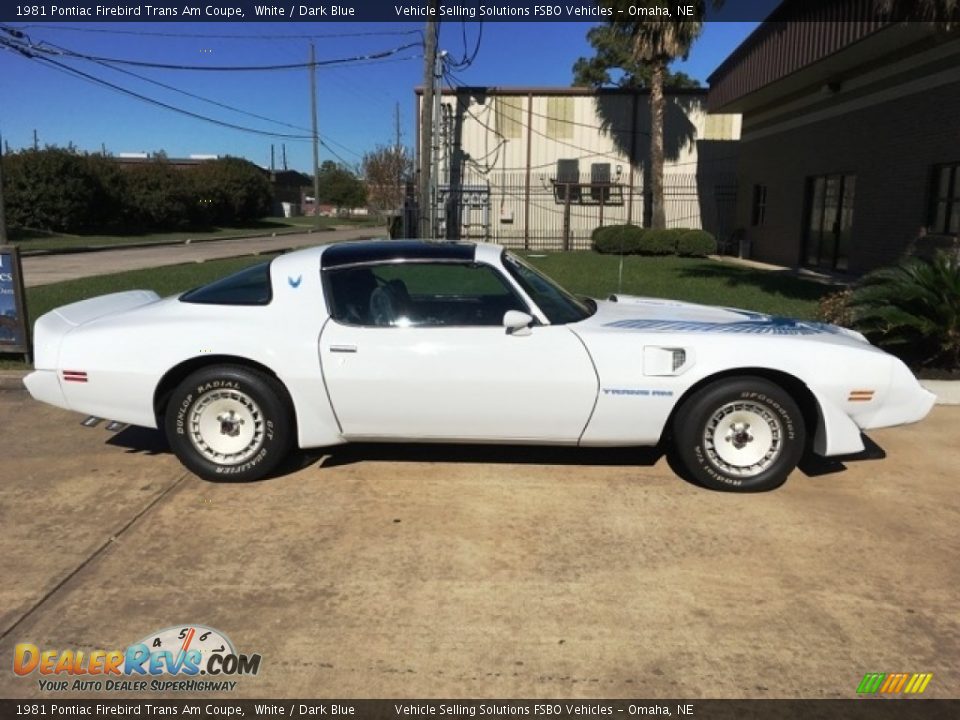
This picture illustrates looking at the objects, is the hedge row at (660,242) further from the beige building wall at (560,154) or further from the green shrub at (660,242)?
the beige building wall at (560,154)

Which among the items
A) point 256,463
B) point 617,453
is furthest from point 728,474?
point 256,463

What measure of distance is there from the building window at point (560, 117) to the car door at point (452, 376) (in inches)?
1017

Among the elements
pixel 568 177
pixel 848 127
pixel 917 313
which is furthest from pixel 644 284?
pixel 568 177

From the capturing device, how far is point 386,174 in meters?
56.7

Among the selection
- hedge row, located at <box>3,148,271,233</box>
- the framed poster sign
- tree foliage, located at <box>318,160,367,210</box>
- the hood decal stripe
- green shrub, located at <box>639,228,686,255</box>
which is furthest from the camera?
tree foliage, located at <box>318,160,367,210</box>

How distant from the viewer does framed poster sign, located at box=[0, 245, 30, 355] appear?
7.08 m

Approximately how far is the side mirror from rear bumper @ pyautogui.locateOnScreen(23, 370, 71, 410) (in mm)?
2623

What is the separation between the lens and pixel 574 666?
2.68 meters

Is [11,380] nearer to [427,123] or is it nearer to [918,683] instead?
[918,683]

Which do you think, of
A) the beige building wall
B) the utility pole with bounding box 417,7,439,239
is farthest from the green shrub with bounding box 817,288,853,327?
the beige building wall

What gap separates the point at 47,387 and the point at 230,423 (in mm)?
1117

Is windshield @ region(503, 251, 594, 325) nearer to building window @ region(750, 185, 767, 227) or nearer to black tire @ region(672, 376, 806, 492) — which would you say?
black tire @ region(672, 376, 806, 492)

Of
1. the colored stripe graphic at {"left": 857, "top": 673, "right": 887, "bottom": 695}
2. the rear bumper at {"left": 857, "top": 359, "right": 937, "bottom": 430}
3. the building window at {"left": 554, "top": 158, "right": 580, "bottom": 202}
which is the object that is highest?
the building window at {"left": 554, "top": 158, "right": 580, "bottom": 202}

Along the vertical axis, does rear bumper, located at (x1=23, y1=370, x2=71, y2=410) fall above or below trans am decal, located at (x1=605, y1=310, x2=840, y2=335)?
below
